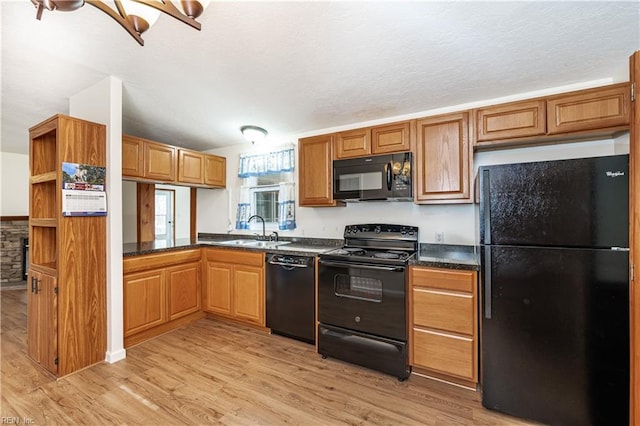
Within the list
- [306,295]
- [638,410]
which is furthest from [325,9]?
[638,410]

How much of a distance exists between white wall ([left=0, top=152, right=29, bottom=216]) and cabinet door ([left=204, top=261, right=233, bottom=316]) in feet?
14.2

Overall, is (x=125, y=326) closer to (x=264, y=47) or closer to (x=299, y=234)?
(x=299, y=234)

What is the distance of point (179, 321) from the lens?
317 centimetres

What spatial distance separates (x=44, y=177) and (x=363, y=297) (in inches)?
112

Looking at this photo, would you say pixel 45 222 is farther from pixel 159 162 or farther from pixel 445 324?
pixel 445 324

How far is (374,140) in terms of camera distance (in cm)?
274

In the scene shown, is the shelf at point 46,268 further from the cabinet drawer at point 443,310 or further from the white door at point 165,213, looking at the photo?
the white door at point 165,213

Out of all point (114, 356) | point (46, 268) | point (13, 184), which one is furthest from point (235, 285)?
point (13, 184)

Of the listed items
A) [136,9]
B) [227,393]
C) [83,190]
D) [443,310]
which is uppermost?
[136,9]

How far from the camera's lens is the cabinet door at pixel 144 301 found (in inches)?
104

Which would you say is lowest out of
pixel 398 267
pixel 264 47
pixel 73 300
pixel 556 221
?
pixel 73 300

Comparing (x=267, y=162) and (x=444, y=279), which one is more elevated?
(x=267, y=162)

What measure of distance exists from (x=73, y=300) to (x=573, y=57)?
13.5 ft

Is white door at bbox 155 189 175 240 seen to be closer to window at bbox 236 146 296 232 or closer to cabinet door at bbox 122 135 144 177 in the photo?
window at bbox 236 146 296 232
